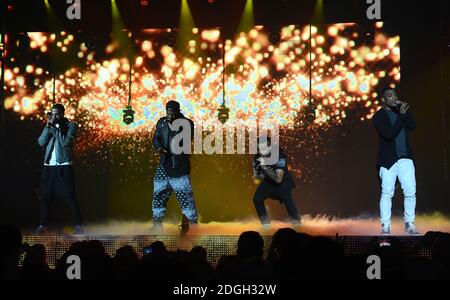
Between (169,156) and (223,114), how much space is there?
2.35m

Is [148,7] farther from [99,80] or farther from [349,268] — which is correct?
[349,268]

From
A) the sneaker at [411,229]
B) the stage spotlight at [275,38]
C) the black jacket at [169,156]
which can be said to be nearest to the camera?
the sneaker at [411,229]

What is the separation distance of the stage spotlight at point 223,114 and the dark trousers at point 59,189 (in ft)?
9.33

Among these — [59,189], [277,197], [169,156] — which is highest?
[169,156]

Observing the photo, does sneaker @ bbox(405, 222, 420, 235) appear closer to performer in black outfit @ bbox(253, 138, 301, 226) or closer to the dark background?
performer in black outfit @ bbox(253, 138, 301, 226)

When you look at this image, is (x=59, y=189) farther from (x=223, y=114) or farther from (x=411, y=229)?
(x=411, y=229)

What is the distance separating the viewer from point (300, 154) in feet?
34.5

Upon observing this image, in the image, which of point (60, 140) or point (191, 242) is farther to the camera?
point (60, 140)

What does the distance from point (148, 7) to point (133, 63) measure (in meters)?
0.92

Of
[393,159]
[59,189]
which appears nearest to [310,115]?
[393,159]

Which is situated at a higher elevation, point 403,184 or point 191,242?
point 403,184

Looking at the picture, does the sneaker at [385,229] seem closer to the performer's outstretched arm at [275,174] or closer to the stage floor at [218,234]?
the stage floor at [218,234]

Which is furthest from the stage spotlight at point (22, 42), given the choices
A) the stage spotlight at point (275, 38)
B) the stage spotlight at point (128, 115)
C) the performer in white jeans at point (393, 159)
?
the performer in white jeans at point (393, 159)

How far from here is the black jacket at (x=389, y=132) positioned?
7.79m
